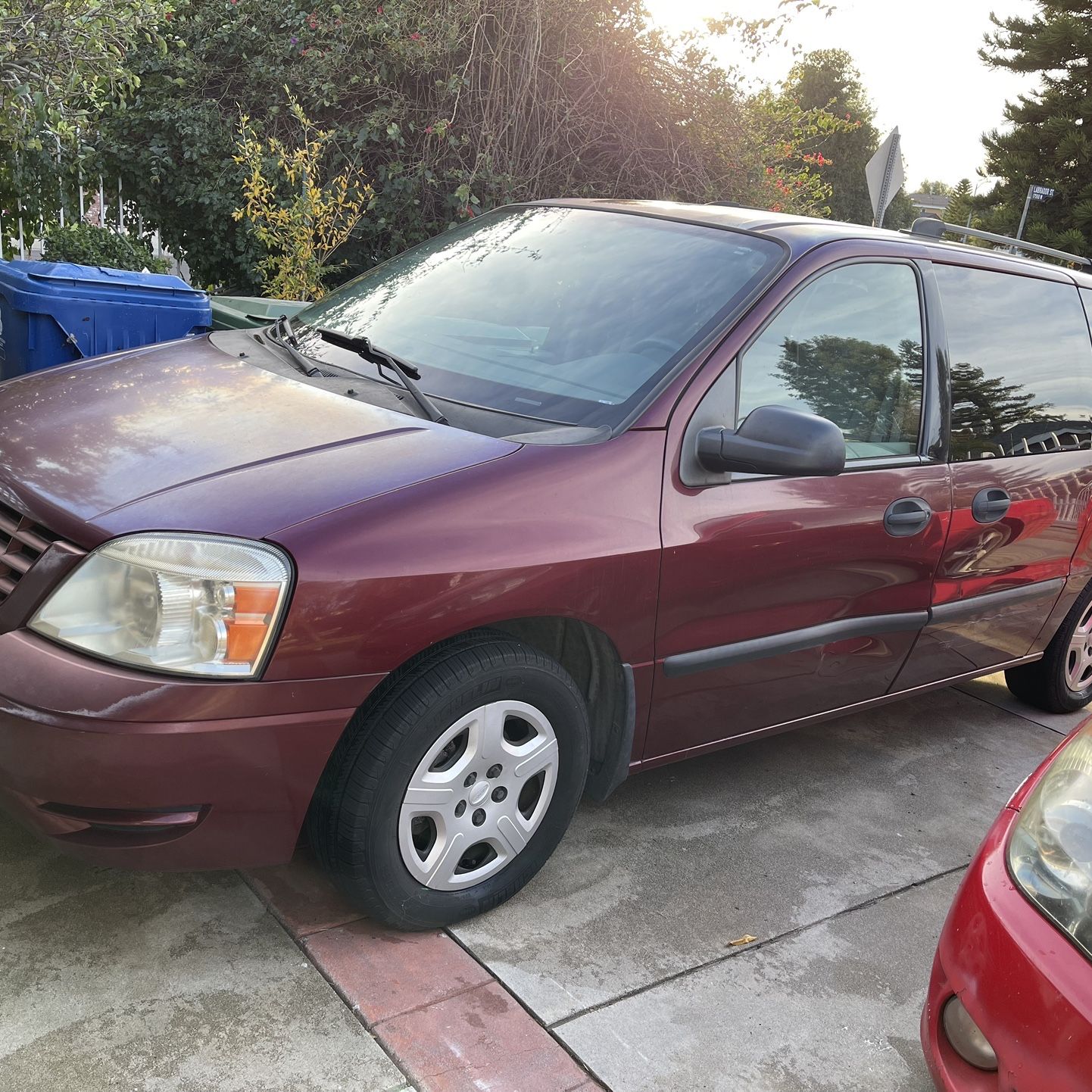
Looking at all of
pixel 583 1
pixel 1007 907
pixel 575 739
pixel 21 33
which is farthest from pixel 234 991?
pixel 583 1

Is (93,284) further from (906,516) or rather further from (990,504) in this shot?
(990,504)

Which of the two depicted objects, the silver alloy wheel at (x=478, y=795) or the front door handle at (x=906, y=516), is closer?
the silver alloy wheel at (x=478, y=795)

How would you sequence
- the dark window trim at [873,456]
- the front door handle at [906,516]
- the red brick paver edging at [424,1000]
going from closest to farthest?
the red brick paver edging at [424,1000] < the dark window trim at [873,456] < the front door handle at [906,516]

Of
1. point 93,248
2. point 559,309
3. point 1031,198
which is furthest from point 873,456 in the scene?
point 1031,198

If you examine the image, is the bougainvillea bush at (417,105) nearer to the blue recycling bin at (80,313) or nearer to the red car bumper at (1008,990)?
the blue recycling bin at (80,313)

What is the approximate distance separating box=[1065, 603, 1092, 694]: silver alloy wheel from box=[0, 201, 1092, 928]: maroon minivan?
62 centimetres

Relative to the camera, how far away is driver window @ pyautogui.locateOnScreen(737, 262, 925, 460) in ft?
10.0

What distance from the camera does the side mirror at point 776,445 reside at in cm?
269

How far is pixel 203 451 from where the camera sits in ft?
8.18

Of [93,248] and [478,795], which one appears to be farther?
[93,248]

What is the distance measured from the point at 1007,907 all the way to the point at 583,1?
25.1 ft

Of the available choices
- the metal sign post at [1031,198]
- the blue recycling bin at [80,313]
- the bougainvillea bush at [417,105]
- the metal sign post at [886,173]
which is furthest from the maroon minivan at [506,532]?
the metal sign post at [1031,198]

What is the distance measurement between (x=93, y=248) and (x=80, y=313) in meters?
2.49

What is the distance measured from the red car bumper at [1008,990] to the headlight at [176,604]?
1.36 meters
